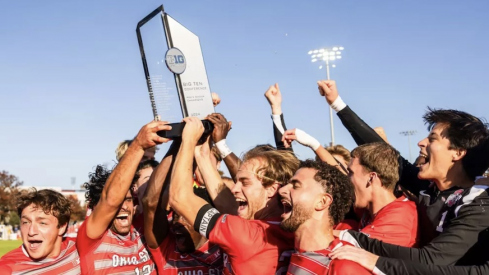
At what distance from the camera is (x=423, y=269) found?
284 centimetres

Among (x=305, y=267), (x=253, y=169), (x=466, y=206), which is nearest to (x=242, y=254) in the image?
(x=305, y=267)

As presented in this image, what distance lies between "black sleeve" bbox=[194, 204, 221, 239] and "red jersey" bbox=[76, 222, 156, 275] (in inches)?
37.5

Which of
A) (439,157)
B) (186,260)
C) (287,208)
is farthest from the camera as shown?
(186,260)

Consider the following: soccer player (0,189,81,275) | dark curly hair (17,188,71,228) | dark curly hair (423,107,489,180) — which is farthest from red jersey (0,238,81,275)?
dark curly hair (423,107,489,180)

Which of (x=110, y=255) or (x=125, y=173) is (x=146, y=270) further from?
Result: (x=125, y=173)

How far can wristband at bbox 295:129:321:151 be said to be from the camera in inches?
185

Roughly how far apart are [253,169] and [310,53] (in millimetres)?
27058

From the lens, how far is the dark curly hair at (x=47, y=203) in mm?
3865

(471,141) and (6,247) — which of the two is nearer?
(471,141)

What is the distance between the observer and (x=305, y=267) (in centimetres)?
283

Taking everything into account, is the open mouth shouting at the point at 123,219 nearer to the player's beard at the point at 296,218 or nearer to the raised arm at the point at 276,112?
the player's beard at the point at 296,218

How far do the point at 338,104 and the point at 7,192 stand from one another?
65.8 m

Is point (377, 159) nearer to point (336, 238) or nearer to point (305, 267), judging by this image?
point (336, 238)

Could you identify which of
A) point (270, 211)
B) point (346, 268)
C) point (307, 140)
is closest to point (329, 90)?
point (307, 140)
